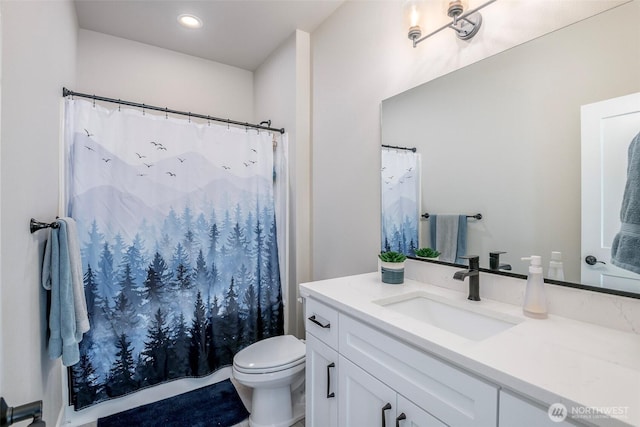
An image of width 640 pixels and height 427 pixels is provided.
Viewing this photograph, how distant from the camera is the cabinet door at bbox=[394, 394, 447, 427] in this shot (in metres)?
0.78

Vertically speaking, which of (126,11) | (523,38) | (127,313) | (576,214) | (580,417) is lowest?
(127,313)

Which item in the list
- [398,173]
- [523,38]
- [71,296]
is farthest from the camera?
[398,173]

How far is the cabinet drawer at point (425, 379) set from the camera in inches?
26.4

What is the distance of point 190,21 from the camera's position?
210cm

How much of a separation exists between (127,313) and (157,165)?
94cm

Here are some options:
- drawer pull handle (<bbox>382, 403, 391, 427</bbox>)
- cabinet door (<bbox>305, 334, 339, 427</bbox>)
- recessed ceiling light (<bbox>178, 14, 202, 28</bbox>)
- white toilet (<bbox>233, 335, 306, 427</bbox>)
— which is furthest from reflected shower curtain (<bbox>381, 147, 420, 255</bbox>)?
recessed ceiling light (<bbox>178, 14, 202, 28</bbox>)

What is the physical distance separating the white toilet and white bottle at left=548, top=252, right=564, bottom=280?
130 cm

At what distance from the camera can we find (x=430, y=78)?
4.52ft

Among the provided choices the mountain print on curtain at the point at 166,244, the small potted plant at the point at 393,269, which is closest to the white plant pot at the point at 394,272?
the small potted plant at the point at 393,269

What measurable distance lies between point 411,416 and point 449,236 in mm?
742

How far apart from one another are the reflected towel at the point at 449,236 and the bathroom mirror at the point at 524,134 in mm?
30

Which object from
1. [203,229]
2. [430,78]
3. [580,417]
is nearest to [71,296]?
[203,229]

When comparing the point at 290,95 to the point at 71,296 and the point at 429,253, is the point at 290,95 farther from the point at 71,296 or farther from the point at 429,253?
the point at 71,296

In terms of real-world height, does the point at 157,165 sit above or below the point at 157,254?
above
